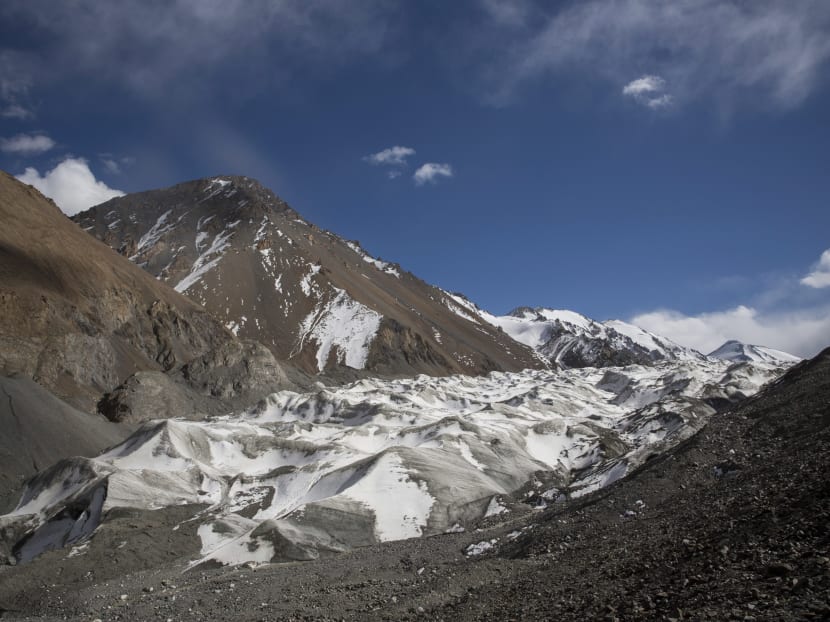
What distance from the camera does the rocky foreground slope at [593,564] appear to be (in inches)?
439

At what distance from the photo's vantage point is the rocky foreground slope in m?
11.1

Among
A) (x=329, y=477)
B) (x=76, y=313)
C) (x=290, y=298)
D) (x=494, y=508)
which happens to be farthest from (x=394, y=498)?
(x=290, y=298)

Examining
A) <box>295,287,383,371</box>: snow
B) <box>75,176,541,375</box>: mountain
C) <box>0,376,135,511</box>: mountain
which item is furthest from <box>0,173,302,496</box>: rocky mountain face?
<box>295,287,383,371</box>: snow

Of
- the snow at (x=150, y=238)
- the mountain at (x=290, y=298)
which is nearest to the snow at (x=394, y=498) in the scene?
the mountain at (x=290, y=298)

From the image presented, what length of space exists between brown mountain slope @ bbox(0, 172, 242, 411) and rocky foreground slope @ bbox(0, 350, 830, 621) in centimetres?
5185

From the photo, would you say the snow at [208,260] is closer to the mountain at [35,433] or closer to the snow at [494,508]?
the mountain at [35,433]

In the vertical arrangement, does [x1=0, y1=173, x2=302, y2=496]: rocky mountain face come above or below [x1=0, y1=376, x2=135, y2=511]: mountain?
above

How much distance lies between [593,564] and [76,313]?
88.8 m

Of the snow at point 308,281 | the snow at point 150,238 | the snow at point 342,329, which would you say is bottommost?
the snow at point 342,329

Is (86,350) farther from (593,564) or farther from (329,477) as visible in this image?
(593,564)

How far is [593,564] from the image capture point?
15445 millimetres

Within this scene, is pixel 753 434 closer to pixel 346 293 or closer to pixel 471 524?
pixel 471 524

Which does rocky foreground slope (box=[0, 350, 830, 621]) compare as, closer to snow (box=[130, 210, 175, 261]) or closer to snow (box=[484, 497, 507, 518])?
snow (box=[484, 497, 507, 518])

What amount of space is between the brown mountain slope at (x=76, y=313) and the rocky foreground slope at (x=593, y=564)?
170 ft
